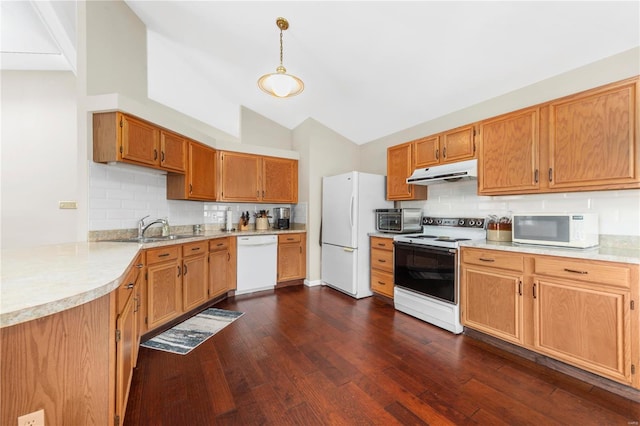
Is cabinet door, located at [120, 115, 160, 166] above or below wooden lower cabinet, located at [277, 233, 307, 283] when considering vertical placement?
above

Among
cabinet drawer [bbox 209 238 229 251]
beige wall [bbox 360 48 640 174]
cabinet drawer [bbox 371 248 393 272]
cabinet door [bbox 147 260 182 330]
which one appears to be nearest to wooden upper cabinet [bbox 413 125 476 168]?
beige wall [bbox 360 48 640 174]

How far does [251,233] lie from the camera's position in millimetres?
3752

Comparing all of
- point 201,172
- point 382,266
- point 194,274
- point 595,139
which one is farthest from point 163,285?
point 595,139

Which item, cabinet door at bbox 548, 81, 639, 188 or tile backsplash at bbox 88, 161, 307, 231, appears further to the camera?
tile backsplash at bbox 88, 161, 307, 231

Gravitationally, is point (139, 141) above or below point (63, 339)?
above

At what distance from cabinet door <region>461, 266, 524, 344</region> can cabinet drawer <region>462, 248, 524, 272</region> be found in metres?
0.06

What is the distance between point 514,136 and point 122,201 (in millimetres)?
3910

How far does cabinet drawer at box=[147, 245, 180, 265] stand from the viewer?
7.74 feet

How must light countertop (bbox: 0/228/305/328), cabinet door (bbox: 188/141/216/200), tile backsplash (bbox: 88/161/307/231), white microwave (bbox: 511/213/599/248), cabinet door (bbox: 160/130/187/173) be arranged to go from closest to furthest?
light countertop (bbox: 0/228/305/328) < white microwave (bbox: 511/213/599/248) < tile backsplash (bbox: 88/161/307/231) < cabinet door (bbox: 160/130/187/173) < cabinet door (bbox: 188/141/216/200)

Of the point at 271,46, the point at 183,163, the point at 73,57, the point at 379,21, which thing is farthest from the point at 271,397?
the point at 73,57

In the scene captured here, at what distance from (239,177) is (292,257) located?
1490 millimetres

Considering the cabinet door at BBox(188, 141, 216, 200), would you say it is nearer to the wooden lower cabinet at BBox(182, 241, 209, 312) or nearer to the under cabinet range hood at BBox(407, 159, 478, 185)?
the wooden lower cabinet at BBox(182, 241, 209, 312)

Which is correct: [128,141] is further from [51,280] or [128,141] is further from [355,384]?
[355,384]

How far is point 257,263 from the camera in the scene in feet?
12.4
